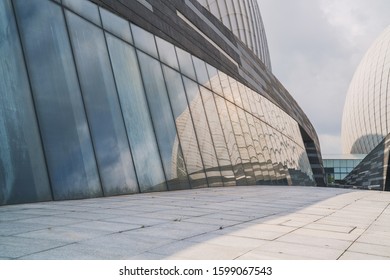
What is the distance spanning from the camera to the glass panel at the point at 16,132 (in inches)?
341

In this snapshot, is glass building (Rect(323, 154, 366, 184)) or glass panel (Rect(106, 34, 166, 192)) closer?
glass panel (Rect(106, 34, 166, 192))

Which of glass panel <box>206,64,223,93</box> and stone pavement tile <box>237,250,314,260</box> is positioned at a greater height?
glass panel <box>206,64,223,93</box>

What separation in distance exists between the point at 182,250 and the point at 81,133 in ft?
23.2

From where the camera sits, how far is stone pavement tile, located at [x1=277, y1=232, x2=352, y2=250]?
5.23 m

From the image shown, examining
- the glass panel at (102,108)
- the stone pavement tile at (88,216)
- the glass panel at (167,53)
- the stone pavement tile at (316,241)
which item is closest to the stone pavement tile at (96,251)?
the stone pavement tile at (88,216)

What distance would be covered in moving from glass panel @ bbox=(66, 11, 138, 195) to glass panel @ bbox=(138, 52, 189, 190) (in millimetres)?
2189

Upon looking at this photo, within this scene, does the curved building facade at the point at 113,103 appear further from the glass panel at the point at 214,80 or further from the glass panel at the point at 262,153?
the glass panel at the point at 262,153

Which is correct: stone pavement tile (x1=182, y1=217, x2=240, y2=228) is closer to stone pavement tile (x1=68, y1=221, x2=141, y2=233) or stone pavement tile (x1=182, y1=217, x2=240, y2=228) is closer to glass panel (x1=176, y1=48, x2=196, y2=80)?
stone pavement tile (x1=68, y1=221, x2=141, y2=233)

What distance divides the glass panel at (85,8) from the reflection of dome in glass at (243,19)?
19753mm

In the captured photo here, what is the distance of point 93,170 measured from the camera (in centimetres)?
1095

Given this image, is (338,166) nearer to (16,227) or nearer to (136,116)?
(136,116)

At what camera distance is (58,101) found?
10.4m

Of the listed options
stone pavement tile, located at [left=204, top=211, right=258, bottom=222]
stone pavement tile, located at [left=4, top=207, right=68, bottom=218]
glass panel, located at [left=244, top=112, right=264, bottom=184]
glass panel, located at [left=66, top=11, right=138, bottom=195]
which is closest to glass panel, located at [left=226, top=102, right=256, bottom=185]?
glass panel, located at [left=244, top=112, right=264, bottom=184]
